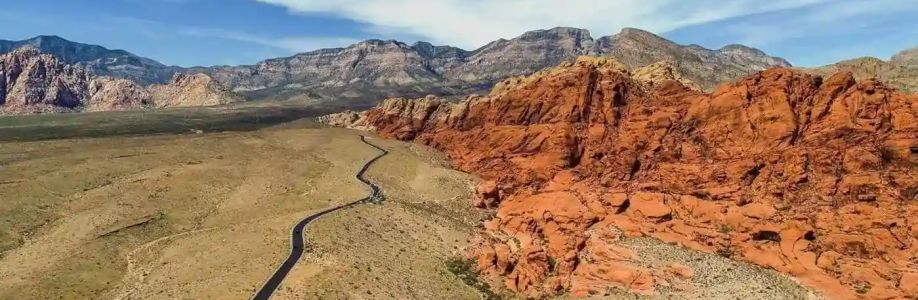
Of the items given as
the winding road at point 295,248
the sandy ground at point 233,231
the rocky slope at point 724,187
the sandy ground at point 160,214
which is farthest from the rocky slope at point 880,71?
the winding road at point 295,248

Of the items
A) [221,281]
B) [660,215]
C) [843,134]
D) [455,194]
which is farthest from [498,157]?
[221,281]

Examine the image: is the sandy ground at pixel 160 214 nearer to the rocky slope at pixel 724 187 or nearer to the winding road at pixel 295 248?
the winding road at pixel 295 248

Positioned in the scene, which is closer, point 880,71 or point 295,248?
point 295,248

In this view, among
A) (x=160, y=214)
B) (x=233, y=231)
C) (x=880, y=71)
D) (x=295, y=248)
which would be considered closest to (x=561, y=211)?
(x=295, y=248)

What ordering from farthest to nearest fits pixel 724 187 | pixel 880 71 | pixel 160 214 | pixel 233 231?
pixel 880 71 < pixel 160 214 < pixel 233 231 < pixel 724 187

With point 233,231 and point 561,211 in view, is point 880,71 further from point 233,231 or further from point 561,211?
point 233,231

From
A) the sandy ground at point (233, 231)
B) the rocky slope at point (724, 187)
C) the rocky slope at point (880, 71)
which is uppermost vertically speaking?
the rocky slope at point (880, 71)

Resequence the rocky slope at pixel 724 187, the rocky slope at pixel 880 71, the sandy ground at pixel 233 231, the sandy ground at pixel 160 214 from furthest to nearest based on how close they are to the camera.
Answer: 1. the rocky slope at pixel 880 71
2. the sandy ground at pixel 160 214
3. the rocky slope at pixel 724 187
4. the sandy ground at pixel 233 231
